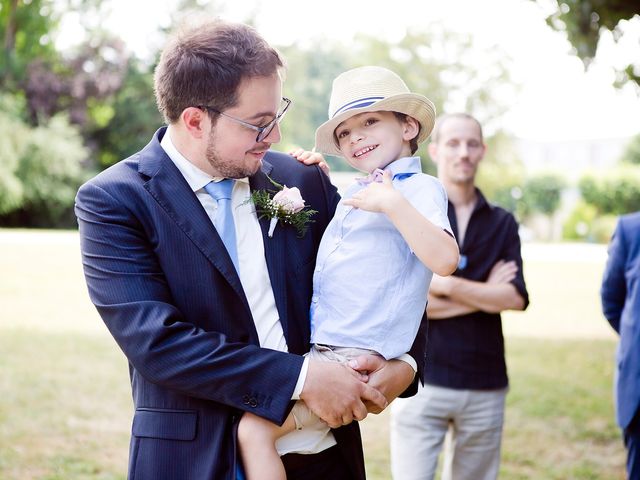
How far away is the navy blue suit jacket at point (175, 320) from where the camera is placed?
2.21 meters

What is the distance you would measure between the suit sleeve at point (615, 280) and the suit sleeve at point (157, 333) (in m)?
2.61

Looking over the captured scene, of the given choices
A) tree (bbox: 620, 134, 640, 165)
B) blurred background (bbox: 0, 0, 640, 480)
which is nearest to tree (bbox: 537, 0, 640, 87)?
blurred background (bbox: 0, 0, 640, 480)

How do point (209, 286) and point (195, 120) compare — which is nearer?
point (209, 286)

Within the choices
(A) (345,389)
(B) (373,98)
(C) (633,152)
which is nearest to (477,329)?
(B) (373,98)

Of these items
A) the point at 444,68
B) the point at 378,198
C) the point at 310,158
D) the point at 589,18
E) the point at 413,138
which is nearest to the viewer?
the point at 378,198

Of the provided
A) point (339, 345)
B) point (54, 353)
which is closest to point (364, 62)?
point (54, 353)

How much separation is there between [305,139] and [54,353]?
4485 centimetres

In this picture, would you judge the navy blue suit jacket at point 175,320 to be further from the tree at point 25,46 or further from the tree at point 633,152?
the tree at point 633,152

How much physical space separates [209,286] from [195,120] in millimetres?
572

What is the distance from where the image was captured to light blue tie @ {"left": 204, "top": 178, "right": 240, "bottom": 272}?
8.09 ft

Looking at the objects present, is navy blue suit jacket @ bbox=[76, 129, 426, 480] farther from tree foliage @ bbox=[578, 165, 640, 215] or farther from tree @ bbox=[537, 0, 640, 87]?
tree foliage @ bbox=[578, 165, 640, 215]

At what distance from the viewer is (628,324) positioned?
401cm

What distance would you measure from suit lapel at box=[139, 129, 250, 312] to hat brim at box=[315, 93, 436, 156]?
0.58 metres

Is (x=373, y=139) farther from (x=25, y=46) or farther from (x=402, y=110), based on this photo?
(x=25, y=46)
